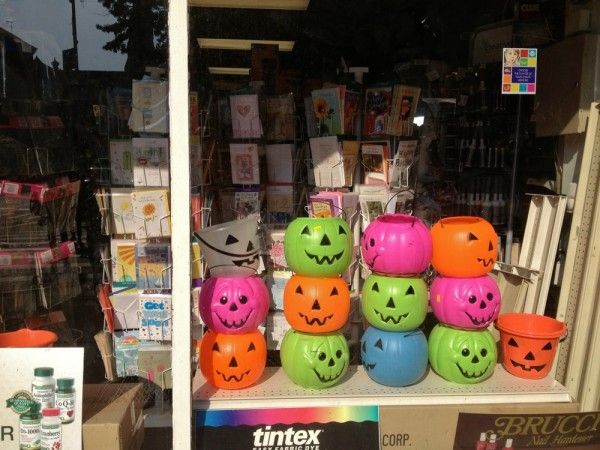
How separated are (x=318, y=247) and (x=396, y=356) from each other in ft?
2.24

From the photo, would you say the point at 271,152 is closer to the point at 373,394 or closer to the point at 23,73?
the point at 23,73

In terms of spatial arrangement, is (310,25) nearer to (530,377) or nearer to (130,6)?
(130,6)

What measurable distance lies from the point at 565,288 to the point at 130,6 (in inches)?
124

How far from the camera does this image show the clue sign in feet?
8.47

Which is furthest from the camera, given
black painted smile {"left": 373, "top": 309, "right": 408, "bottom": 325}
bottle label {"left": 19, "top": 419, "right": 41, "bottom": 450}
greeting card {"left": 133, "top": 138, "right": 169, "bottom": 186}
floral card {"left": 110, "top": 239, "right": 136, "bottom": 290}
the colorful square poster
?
floral card {"left": 110, "top": 239, "right": 136, "bottom": 290}

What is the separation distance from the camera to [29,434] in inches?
93.0

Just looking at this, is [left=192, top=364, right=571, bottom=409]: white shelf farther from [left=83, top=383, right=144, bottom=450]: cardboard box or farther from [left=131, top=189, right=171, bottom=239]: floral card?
[left=131, top=189, right=171, bottom=239]: floral card

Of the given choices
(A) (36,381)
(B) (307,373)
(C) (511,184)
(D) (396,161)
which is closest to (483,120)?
(C) (511,184)

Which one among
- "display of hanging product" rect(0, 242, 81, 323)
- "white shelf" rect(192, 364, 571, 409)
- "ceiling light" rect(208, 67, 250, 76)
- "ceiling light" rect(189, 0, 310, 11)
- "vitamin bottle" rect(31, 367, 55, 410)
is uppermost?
"ceiling light" rect(189, 0, 310, 11)

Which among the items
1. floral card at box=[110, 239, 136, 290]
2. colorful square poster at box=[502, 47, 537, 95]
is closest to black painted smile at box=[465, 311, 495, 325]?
colorful square poster at box=[502, 47, 537, 95]

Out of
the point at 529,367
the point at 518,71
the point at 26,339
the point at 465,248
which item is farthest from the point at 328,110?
the point at 26,339

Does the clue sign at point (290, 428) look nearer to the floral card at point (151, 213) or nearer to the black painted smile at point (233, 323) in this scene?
the black painted smile at point (233, 323)

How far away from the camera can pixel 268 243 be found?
365 cm

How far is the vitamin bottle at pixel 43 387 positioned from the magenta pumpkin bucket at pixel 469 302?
1935mm
